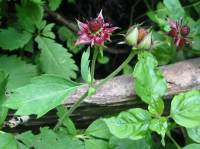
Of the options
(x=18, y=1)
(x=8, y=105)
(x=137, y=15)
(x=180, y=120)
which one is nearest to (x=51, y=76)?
(x=8, y=105)

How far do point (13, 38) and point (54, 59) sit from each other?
0.18 metres

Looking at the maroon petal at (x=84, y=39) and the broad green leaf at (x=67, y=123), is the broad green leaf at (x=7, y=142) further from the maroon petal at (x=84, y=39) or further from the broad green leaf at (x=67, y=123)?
the maroon petal at (x=84, y=39)

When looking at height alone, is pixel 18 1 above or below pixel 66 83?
above

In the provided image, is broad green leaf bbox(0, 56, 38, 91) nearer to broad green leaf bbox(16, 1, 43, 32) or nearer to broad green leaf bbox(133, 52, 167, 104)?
broad green leaf bbox(16, 1, 43, 32)

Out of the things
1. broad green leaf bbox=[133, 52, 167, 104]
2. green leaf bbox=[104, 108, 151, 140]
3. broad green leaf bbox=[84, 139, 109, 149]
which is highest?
broad green leaf bbox=[133, 52, 167, 104]

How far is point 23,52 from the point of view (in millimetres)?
1938

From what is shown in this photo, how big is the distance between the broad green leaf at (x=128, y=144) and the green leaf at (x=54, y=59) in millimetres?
456

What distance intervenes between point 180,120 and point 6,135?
20.8 inches

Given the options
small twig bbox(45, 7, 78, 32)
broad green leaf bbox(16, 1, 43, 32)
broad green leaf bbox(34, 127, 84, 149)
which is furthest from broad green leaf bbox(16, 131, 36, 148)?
small twig bbox(45, 7, 78, 32)

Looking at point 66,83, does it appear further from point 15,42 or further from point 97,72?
point 97,72

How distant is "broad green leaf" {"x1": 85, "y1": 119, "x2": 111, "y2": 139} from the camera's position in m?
1.47

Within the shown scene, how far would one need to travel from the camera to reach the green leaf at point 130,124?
130cm

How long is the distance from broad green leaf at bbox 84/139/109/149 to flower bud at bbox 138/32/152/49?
343mm

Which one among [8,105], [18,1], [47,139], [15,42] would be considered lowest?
[47,139]
